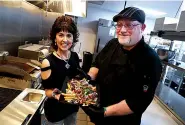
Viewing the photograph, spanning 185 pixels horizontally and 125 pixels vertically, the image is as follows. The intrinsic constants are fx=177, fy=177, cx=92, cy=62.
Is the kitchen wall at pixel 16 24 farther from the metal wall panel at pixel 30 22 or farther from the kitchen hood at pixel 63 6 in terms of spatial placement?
the kitchen hood at pixel 63 6

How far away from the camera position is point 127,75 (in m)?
1.11

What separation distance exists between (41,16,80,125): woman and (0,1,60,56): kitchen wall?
855 mm

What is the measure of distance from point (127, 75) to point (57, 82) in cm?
51

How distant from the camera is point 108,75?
121 cm

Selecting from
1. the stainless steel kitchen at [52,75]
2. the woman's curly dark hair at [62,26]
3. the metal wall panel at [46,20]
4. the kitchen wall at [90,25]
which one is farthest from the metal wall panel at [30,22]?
the kitchen wall at [90,25]

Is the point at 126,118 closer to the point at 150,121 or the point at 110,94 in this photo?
the point at 110,94

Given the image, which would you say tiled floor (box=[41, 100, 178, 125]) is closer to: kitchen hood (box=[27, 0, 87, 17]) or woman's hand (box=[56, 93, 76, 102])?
woman's hand (box=[56, 93, 76, 102])

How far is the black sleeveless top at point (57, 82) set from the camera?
126cm

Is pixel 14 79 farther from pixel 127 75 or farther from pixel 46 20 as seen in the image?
pixel 46 20

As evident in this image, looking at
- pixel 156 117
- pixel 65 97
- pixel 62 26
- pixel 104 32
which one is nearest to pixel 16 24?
pixel 62 26

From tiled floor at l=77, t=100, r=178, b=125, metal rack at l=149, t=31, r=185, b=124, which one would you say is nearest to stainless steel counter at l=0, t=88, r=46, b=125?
tiled floor at l=77, t=100, r=178, b=125

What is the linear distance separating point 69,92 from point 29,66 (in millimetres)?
1071

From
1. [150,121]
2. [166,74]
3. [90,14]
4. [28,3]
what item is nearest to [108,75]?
[150,121]

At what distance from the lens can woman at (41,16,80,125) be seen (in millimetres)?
1248
